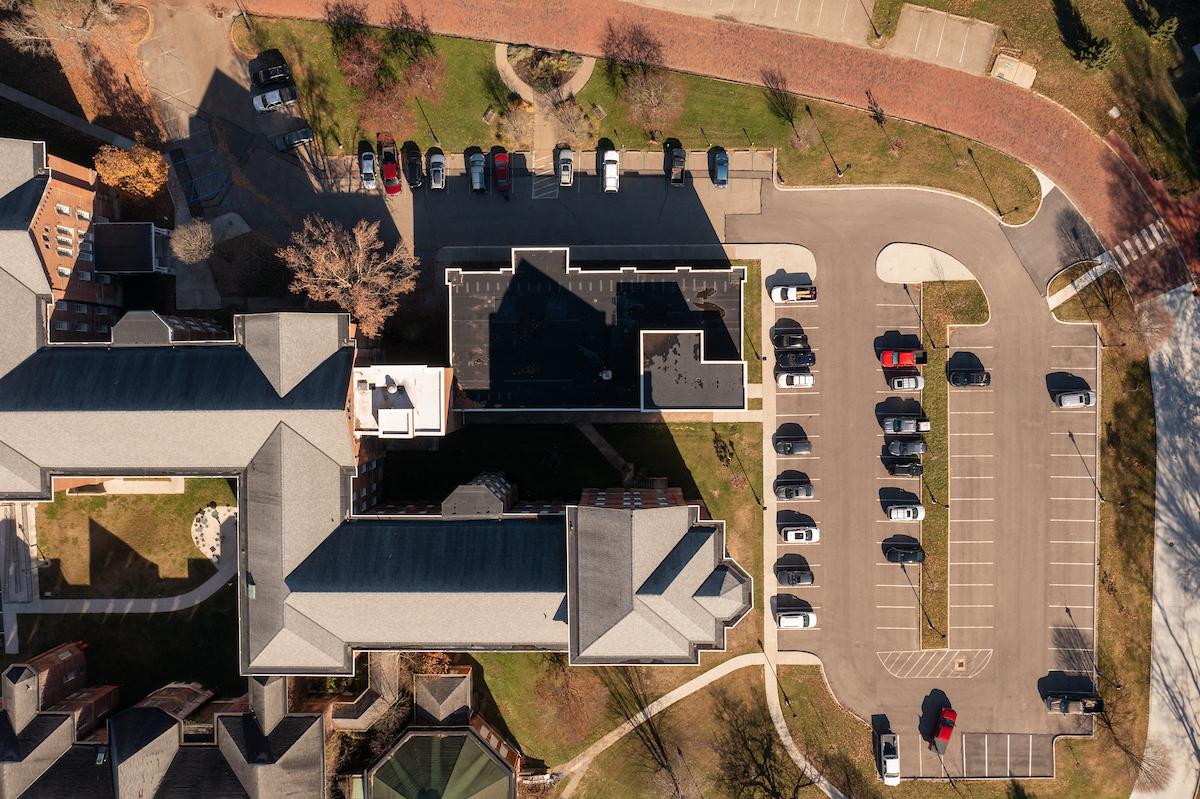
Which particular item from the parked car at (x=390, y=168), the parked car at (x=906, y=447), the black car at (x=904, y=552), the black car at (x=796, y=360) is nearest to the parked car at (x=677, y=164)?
the black car at (x=796, y=360)

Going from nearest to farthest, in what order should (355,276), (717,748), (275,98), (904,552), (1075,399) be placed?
(355,276) < (1075,399) < (275,98) < (904,552) < (717,748)

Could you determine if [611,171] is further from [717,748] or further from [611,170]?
[717,748]

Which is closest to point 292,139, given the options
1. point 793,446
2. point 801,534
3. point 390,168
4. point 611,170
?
point 390,168

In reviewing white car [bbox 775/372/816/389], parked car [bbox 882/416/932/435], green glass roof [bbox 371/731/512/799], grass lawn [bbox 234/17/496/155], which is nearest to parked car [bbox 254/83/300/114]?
grass lawn [bbox 234/17/496/155]

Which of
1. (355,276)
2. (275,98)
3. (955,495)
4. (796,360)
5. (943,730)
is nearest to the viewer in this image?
(355,276)

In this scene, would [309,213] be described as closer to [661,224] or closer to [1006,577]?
[661,224]

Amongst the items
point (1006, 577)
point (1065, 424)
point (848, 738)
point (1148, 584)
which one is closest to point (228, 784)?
point (848, 738)
